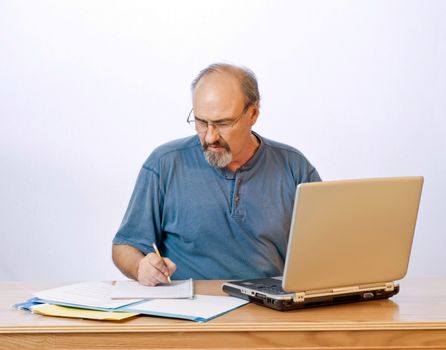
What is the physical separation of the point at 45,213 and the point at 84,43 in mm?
836

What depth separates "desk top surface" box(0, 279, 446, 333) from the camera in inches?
70.2

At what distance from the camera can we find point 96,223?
154 inches

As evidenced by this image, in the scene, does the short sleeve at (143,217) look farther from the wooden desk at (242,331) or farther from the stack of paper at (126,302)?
the wooden desk at (242,331)

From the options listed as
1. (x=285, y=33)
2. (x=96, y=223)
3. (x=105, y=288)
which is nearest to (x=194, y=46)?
(x=285, y=33)

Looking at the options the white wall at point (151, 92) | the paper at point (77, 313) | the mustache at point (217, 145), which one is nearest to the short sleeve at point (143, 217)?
the mustache at point (217, 145)

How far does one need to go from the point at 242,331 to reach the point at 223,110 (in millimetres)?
890

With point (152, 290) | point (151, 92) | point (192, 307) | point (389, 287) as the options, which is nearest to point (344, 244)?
point (389, 287)

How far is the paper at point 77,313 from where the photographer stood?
5.98 ft

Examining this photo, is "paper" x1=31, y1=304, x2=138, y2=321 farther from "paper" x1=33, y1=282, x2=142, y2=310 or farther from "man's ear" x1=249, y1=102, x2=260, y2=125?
"man's ear" x1=249, y1=102, x2=260, y2=125

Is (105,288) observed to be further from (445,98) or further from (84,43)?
(445,98)

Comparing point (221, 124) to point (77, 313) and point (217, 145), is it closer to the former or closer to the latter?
point (217, 145)

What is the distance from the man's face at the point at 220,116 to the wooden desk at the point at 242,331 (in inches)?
27.7

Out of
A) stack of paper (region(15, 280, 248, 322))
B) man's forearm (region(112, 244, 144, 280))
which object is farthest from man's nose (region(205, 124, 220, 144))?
stack of paper (region(15, 280, 248, 322))

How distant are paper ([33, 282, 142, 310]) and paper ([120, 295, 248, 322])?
0.16ft
